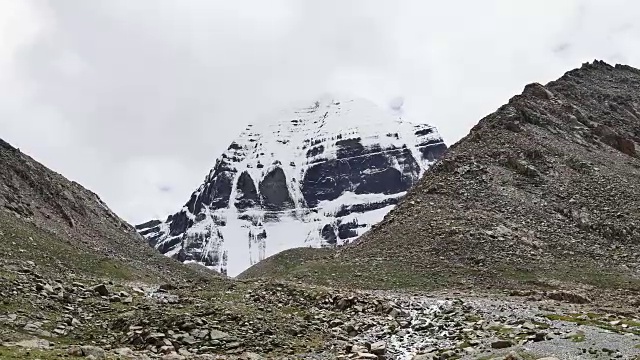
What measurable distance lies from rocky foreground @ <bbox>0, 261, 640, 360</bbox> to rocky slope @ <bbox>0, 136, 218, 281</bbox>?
41.8 ft

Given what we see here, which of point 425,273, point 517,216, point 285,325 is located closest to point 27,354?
point 285,325

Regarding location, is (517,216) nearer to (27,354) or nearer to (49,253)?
(49,253)

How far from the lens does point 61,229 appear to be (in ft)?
258

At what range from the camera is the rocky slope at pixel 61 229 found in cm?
5575

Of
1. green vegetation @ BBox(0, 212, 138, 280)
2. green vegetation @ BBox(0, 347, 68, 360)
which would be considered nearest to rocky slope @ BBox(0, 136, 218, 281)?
green vegetation @ BBox(0, 212, 138, 280)

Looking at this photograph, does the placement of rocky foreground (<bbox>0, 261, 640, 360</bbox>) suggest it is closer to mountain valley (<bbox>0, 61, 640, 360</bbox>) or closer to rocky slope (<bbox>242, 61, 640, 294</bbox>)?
mountain valley (<bbox>0, 61, 640, 360</bbox>)

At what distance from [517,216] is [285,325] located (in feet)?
152

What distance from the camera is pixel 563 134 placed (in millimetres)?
97688

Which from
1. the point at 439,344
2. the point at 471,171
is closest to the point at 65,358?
the point at 439,344

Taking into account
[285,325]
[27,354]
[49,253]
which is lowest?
[27,354]

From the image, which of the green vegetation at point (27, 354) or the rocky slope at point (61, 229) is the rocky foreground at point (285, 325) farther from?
the rocky slope at point (61, 229)

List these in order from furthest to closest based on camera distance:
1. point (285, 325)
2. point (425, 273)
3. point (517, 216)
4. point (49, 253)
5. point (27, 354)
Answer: point (517, 216)
point (425, 273)
point (49, 253)
point (285, 325)
point (27, 354)

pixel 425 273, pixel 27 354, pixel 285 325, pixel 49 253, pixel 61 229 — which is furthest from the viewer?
pixel 61 229

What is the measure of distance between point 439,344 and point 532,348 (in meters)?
5.79
